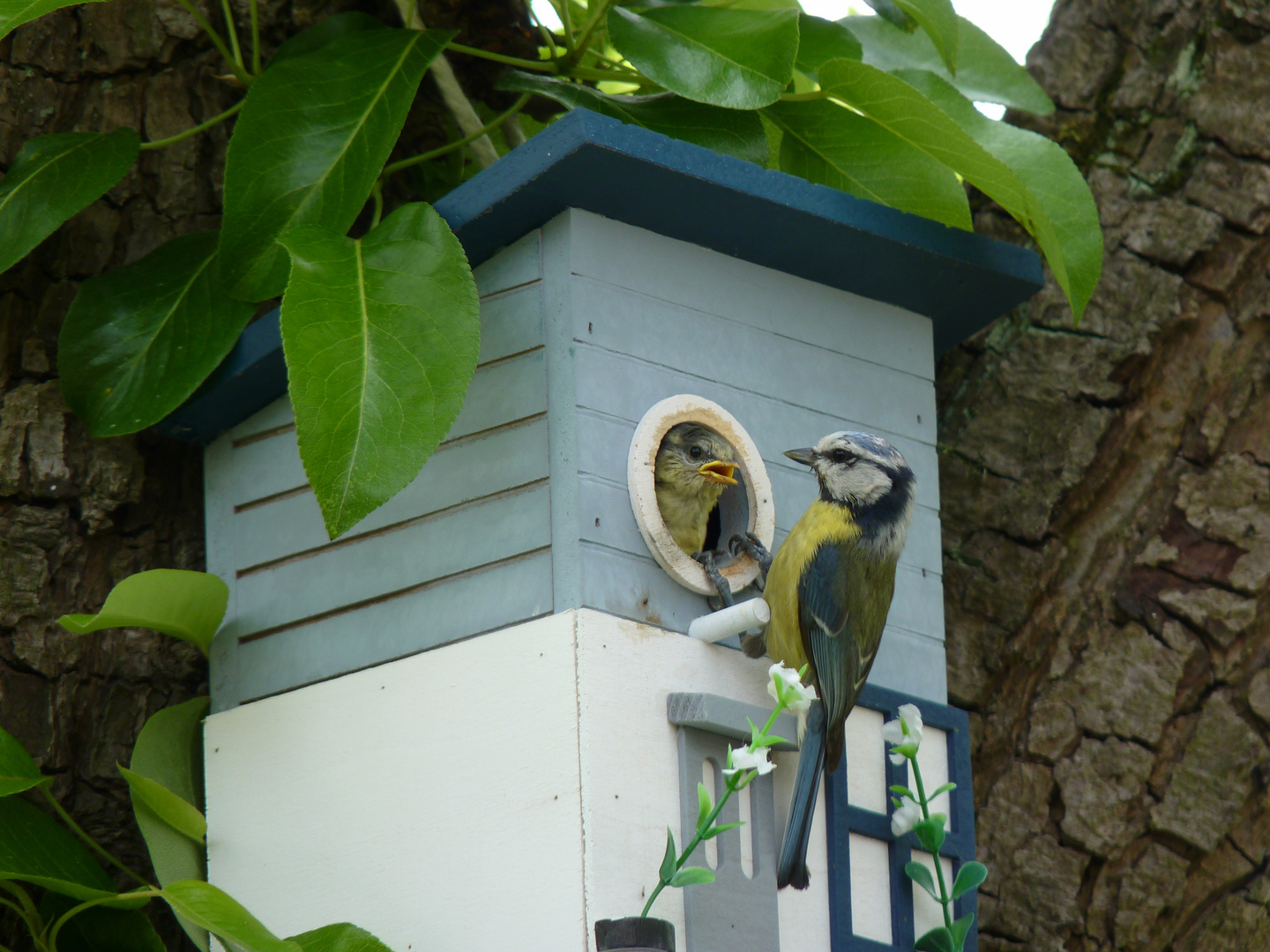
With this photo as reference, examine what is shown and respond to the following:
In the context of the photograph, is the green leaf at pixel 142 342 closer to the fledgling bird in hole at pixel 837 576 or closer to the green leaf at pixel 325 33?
the green leaf at pixel 325 33

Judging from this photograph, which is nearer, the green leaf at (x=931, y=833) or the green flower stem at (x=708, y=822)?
the green flower stem at (x=708, y=822)

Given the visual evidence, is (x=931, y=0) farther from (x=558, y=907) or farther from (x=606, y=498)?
(x=558, y=907)

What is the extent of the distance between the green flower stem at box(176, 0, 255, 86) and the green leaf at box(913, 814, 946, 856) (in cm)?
162

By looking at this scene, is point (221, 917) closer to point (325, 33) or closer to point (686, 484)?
point (686, 484)

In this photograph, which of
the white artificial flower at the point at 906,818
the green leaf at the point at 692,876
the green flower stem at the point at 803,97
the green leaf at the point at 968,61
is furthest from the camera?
the green leaf at the point at 968,61

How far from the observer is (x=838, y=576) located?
235 centimetres

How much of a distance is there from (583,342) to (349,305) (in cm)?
34

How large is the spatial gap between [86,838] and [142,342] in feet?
2.54

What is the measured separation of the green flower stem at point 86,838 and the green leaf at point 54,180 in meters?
0.81

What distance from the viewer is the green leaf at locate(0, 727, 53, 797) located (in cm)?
217

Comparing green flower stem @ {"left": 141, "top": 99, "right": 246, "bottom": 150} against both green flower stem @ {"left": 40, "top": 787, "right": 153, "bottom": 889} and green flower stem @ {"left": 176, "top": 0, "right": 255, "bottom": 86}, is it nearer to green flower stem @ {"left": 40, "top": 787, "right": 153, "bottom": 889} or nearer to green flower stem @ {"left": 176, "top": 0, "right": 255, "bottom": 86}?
green flower stem @ {"left": 176, "top": 0, "right": 255, "bottom": 86}

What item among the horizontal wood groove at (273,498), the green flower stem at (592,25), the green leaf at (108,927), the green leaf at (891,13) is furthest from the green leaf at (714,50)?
the green leaf at (108,927)

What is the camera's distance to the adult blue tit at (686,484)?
9.00 feet

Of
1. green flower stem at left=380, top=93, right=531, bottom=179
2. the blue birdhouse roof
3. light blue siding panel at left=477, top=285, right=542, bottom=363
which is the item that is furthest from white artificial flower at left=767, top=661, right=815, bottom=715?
green flower stem at left=380, top=93, right=531, bottom=179
